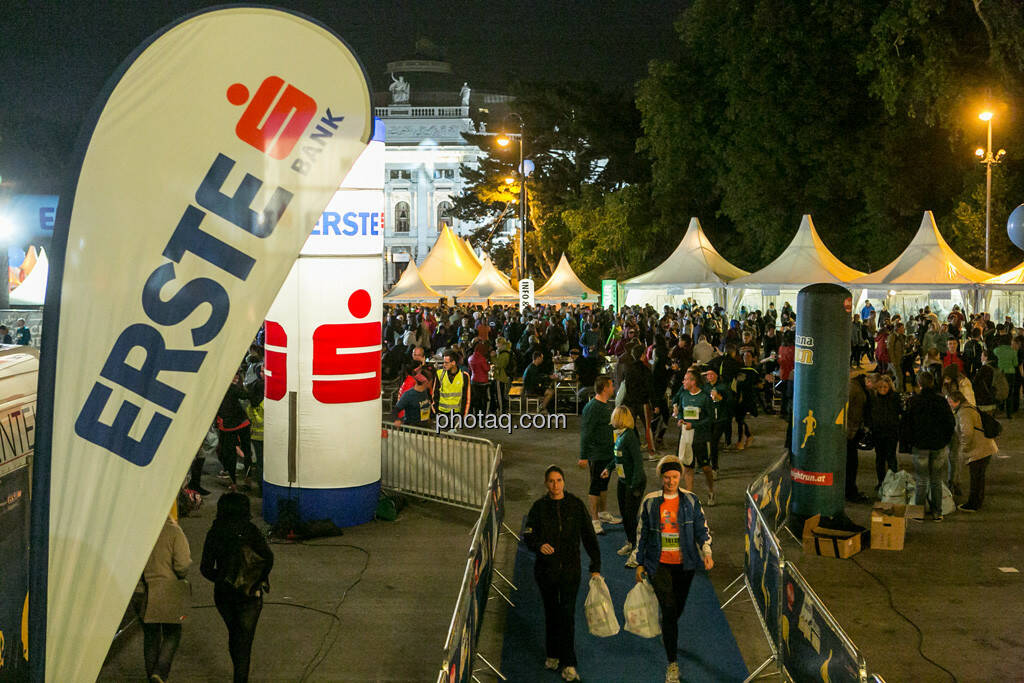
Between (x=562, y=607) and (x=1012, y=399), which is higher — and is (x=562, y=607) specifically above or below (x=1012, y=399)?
below

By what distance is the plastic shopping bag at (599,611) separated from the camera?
6156 mm

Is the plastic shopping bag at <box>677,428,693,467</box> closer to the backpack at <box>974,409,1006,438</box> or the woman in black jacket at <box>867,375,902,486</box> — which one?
the woman in black jacket at <box>867,375,902,486</box>

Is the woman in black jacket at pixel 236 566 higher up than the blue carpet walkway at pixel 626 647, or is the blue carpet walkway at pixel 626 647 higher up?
the woman in black jacket at pixel 236 566

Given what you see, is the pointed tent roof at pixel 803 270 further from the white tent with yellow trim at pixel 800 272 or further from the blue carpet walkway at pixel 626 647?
the blue carpet walkway at pixel 626 647

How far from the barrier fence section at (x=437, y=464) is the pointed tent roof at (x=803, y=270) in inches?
700

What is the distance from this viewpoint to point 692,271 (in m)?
31.2

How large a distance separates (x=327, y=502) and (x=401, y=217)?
9470 cm

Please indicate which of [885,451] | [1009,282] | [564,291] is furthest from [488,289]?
[885,451]

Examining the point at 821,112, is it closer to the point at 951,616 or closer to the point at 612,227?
the point at 612,227

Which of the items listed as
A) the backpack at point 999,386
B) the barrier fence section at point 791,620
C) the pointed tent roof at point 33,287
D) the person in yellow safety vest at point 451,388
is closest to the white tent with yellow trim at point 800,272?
the backpack at point 999,386

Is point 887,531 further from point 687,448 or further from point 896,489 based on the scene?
point 687,448

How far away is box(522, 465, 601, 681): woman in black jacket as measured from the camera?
6.26 meters

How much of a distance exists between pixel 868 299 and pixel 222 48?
100 ft

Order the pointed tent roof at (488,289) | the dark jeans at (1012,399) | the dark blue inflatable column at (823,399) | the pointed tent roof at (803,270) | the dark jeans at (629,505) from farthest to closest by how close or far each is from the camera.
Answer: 1. the pointed tent roof at (488,289)
2. the pointed tent roof at (803,270)
3. the dark jeans at (1012,399)
4. the dark blue inflatable column at (823,399)
5. the dark jeans at (629,505)
